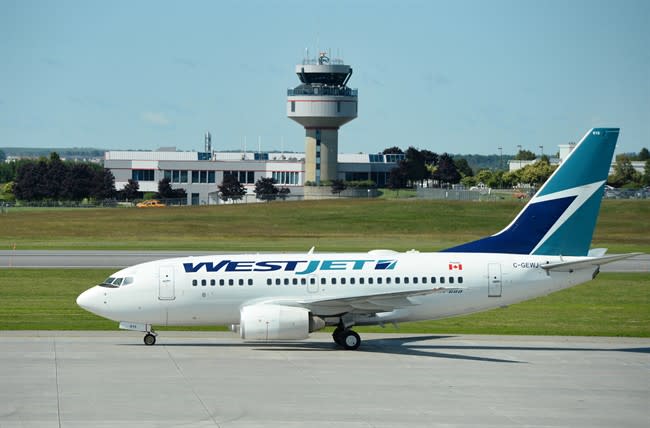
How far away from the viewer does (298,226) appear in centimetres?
12381

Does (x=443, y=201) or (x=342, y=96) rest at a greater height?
(x=342, y=96)

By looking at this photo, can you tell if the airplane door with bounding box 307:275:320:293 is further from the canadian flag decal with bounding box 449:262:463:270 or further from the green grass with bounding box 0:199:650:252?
the green grass with bounding box 0:199:650:252

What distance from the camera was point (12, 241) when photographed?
9788cm

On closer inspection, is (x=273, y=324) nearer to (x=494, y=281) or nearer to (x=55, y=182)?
(x=494, y=281)

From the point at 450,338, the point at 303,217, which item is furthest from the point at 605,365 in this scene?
the point at 303,217

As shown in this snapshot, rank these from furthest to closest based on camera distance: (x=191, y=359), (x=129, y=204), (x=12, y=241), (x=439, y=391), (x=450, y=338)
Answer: (x=129, y=204) < (x=12, y=241) < (x=450, y=338) < (x=191, y=359) < (x=439, y=391)

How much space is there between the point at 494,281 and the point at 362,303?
15.8 feet

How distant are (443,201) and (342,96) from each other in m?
54.2

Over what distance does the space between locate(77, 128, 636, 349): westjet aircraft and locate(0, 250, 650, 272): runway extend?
30482mm

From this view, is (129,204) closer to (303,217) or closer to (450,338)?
(303,217)

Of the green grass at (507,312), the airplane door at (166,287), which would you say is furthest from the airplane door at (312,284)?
the green grass at (507,312)

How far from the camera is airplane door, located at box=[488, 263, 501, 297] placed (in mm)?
36250

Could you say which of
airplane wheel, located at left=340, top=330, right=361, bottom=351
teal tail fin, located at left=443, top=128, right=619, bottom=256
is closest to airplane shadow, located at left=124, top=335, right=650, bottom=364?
airplane wheel, located at left=340, top=330, right=361, bottom=351

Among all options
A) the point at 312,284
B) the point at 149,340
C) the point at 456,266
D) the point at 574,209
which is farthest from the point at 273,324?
the point at 574,209
